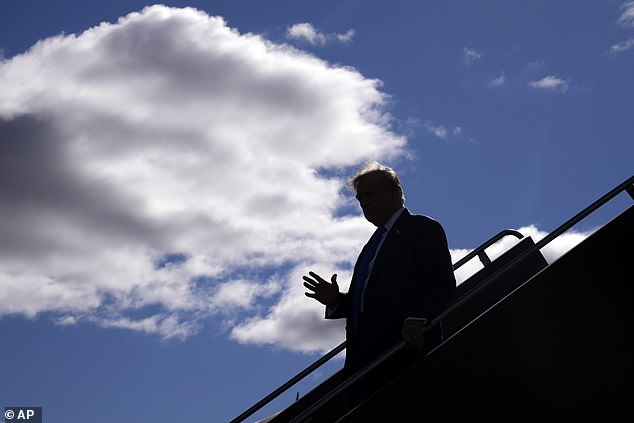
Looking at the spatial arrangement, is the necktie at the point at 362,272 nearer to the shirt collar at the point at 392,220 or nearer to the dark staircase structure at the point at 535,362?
the shirt collar at the point at 392,220

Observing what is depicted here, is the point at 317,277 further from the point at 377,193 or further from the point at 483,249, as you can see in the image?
the point at 483,249

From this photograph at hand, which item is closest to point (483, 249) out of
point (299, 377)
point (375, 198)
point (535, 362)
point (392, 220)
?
point (299, 377)

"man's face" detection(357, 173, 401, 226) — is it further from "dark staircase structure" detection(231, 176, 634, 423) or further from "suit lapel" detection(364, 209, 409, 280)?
"dark staircase structure" detection(231, 176, 634, 423)

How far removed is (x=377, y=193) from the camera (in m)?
3.91

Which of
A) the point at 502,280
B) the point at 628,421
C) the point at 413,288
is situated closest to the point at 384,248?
the point at 413,288

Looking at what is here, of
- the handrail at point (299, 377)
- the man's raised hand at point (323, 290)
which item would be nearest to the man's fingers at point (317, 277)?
the man's raised hand at point (323, 290)

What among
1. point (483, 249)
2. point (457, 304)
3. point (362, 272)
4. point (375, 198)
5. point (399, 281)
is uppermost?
point (483, 249)

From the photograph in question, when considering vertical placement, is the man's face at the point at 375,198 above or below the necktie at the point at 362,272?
above

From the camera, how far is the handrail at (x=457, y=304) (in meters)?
3.42

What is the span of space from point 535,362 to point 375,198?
1160mm

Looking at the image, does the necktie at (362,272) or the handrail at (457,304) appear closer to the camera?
the handrail at (457,304)

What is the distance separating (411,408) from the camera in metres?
3.41

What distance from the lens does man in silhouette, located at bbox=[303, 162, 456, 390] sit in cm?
375

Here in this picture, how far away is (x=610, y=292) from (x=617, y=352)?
1.00 ft
